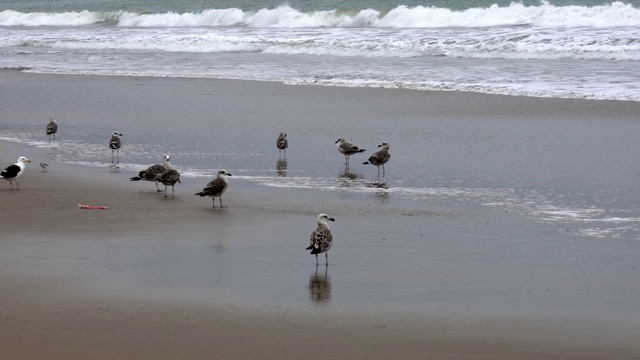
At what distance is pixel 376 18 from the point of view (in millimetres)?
45469

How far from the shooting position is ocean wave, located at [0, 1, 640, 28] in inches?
1560

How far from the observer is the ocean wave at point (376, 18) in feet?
130

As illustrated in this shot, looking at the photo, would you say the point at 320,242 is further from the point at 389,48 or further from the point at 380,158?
the point at 389,48

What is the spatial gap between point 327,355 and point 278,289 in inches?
62.5

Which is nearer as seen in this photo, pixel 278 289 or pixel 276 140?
pixel 278 289

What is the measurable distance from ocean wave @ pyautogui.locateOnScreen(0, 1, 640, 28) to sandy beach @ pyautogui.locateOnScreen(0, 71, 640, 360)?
2663cm

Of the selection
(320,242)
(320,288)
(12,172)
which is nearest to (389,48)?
(12,172)

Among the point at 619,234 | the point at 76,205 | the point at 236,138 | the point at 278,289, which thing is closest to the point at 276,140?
the point at 236,138

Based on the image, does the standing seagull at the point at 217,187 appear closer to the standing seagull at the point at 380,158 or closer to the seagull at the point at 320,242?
the standing seagull at the point at 380,158

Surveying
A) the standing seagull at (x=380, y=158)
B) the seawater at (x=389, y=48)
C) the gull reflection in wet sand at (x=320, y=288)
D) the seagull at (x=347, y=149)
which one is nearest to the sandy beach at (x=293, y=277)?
the gull reflection in wet sand at (x=320, y=288)

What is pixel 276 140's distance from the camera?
16156 mm

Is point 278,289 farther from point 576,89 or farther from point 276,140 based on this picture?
point 576,89

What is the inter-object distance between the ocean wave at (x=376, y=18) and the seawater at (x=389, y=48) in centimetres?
8

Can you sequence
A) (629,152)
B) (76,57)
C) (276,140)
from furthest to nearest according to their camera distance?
(76,57) → (276,140) → (629,152)
